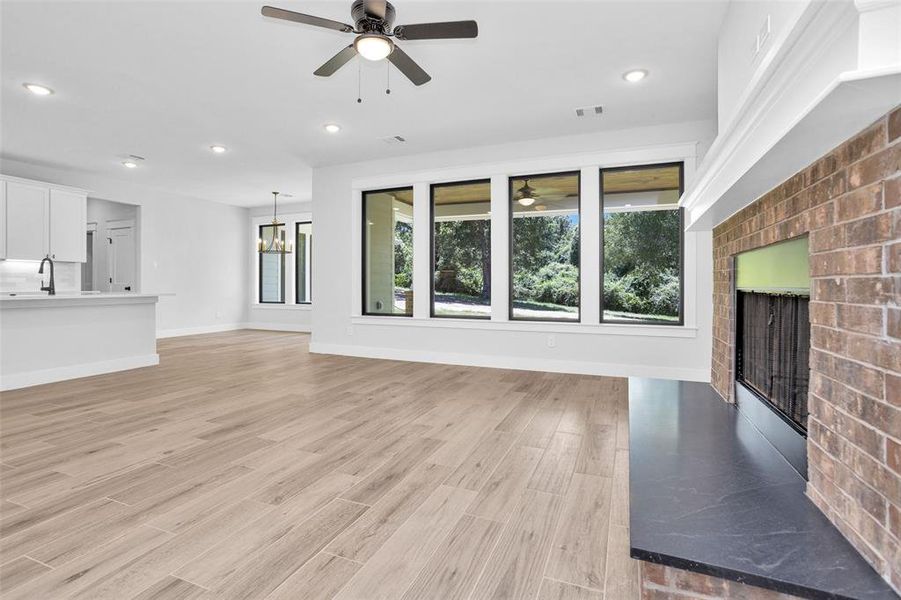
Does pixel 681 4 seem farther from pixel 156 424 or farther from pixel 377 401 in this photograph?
pixel 156 424

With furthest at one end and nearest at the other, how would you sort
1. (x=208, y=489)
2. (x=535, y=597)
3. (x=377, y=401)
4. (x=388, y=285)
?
(x=388, y=285)
(x=377, y=401)
(x=208, y=489)
(x=535, y=597)

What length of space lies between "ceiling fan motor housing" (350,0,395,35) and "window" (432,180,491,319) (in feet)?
10.1

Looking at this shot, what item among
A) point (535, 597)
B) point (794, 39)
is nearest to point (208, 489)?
point (535, 597)

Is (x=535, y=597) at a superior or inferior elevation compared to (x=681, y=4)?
inferior

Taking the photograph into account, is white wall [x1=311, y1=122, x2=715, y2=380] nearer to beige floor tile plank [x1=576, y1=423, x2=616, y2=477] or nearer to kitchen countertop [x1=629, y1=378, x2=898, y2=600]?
beige floor tile plank [x1=576, y1=423, x2=616, y2=477]

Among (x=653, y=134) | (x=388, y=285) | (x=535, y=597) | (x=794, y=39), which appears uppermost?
(x=653, y=134)

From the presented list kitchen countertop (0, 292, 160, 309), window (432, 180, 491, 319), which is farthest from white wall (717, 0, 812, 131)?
kitchen countertop (0, 292, 160, 309)

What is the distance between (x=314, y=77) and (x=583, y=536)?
3.80 meters

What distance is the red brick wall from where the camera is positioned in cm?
110

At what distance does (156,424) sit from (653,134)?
517 centimetres

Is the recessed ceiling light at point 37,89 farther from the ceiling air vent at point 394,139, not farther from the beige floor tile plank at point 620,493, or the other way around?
the beige floor tile plank at point 620,493

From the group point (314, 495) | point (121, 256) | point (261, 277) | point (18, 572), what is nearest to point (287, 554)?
point (314, 495)

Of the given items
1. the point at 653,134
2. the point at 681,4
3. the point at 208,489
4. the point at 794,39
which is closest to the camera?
the point at 794,39

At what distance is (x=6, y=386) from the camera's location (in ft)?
13.8
